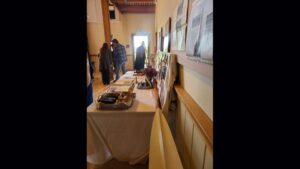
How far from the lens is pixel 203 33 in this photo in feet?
2.34

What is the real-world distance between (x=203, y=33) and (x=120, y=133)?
1.27 meters

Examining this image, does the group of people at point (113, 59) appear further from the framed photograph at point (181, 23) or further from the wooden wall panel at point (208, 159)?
the wooden wall panel at point (208, 159)

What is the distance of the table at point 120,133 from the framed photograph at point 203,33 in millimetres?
933

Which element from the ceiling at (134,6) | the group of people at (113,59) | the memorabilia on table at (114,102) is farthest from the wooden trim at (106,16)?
the memorabilia on table at (114,102)

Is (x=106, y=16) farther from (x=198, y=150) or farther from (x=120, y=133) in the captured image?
(x=198, y=150)

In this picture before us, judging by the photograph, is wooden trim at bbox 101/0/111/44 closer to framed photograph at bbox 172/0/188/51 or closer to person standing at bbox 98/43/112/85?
person standing at bbox 98/43/112/85

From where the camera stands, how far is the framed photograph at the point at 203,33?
0.64 metres

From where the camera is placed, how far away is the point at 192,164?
100cm

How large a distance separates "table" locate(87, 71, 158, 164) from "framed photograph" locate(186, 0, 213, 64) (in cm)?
93

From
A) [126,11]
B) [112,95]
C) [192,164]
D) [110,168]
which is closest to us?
[192,164]

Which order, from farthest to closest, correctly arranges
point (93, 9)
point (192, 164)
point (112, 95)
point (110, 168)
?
1. point (93, 9)
2. point (110, 168)
3. point (112, 95)
4. point (192, 164)
